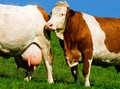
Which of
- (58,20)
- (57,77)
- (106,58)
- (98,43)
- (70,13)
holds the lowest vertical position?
(57,77)

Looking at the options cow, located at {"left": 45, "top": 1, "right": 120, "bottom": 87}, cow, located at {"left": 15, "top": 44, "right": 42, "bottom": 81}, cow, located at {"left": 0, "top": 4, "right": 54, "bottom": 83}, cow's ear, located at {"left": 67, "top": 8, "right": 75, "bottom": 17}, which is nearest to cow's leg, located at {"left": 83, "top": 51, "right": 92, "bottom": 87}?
cow, located at {"left": 45, "top": 1, "right": 120, "bottom": 87}

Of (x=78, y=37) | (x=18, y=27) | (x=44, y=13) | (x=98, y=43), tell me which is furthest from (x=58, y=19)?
(x=98, y=43)

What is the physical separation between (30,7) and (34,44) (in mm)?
1400

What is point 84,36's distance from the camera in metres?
16.0

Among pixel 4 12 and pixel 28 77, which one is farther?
pixel 28 77

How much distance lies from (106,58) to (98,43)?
0.74 metres

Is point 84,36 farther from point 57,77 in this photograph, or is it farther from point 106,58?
point 57,77

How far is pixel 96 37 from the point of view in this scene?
1627 centimetres

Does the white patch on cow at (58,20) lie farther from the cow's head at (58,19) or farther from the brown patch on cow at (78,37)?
the brown patch on cow at (78,37)

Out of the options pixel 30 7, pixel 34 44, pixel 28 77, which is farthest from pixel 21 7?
pixel 28 77

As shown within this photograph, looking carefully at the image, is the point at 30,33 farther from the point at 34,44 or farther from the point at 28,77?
the point at 28,77

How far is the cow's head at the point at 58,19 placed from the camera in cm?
1596

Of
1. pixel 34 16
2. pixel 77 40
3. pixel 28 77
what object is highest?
pixel 34 16

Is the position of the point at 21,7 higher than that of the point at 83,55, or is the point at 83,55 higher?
the point at 21,7
